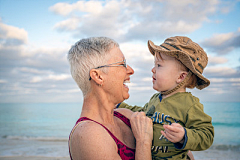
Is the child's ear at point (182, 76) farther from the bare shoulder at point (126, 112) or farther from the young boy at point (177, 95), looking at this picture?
the bare shoulder at point (126, 112)

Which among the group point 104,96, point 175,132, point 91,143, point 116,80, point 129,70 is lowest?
point 91,143

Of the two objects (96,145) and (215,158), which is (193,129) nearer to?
(96,145)

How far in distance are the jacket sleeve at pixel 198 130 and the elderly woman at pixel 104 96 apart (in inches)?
16.9

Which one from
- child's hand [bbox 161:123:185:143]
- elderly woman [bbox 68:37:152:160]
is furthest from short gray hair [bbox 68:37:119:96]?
child's hand [bbox 161:123:185:143]

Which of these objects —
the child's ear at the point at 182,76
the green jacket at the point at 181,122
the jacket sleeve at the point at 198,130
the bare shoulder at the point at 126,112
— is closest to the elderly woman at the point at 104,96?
the green jacket at the point at 181,122

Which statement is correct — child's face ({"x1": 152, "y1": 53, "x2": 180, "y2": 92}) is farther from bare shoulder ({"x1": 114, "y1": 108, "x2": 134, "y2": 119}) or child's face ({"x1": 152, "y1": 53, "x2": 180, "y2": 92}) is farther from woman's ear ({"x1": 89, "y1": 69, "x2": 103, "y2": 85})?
woman's ear ({"x1": 89, "y1": 69, "x2": 103, "y2": 85})

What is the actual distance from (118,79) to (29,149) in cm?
1017

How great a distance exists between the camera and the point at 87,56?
90.0 inches

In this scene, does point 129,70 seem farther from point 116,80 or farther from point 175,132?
point 175,132

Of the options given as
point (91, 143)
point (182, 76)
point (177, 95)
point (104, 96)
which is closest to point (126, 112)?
point (104, 96)

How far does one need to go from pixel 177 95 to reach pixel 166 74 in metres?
0.28

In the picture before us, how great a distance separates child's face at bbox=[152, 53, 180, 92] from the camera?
2555 millimetres

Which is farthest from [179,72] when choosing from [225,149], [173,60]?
[225,149]

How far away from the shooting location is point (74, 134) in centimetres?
209
